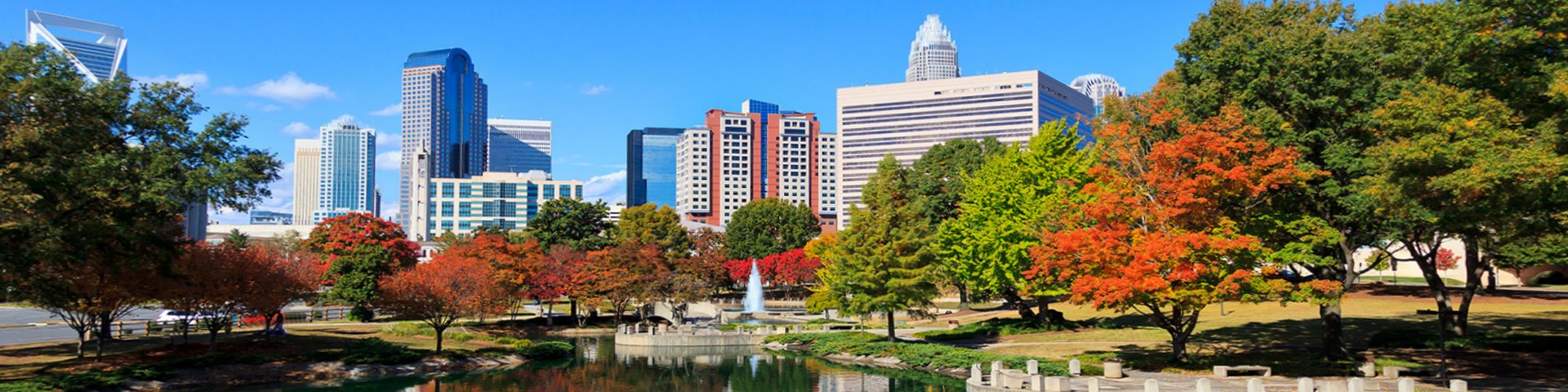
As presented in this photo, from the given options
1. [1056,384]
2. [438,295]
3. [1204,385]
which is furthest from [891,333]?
[1204,385]

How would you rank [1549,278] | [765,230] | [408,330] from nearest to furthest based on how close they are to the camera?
[408,330] < [1549,278] < [765,230]

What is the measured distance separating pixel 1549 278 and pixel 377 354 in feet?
262

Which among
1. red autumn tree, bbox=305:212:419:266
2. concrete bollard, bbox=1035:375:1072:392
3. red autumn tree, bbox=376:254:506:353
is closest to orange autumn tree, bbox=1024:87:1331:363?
concrete bollard, bbox=1035:375:1072:392

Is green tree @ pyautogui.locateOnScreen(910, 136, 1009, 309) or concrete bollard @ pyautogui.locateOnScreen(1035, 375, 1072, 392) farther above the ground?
green tree @ pyautogui.locateOnScreen(910, 136, 1009, 309)

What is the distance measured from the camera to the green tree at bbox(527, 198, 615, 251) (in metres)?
84.9

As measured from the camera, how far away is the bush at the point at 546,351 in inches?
1992

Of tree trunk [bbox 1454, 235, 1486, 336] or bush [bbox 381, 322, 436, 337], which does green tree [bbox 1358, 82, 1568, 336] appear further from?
bush [bbox 381, 322, 436, 337]

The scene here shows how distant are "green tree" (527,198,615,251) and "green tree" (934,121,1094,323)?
136 ft

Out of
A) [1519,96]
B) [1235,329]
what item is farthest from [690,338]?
[1519,96]

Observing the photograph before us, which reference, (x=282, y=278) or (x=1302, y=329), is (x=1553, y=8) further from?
(x=282, y=278)

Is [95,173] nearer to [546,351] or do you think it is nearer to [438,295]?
[438,295]

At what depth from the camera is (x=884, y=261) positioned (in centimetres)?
→ 4962

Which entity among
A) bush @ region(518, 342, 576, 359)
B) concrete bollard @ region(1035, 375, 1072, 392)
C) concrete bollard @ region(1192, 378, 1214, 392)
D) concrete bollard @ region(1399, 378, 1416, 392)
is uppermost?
concrete bollard @ region(1399, 378, 1416, 392)

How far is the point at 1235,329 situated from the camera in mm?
44812
